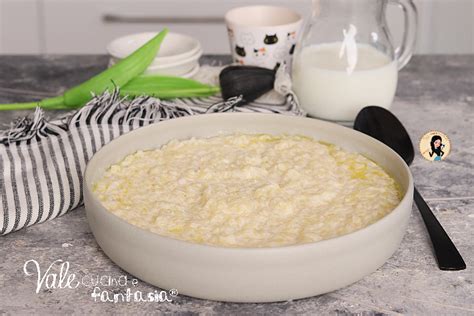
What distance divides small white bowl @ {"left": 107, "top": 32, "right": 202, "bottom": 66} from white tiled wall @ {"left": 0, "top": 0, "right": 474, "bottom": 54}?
0.92 m

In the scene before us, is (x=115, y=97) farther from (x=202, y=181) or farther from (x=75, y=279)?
(x=75, y=279)

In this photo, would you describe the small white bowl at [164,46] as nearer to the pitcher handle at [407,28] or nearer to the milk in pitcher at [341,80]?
the milk in pitcher at [341,80]

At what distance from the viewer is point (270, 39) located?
1.60 m

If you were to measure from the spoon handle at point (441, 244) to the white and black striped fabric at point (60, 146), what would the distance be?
0.43 metres

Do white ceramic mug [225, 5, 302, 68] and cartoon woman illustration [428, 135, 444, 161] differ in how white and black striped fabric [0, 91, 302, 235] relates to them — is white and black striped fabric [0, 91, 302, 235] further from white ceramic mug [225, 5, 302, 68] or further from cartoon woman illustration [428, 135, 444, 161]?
cartoon woman illustration [428, 135, 444, 161]

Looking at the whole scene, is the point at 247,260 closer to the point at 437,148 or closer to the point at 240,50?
the point at 437,148

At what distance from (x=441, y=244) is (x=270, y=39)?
704mm

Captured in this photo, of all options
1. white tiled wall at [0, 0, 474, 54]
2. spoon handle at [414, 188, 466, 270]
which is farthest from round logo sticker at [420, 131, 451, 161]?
white tiled wall at [0, 0, 474, 54]

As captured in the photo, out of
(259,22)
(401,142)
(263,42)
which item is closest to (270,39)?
(263,42)

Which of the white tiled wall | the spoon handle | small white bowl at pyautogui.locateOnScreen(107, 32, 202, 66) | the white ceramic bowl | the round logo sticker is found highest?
Answer: the white ceramic bowl

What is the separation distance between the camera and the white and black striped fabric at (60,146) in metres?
1.12

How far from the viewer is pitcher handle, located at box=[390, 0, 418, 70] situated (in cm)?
152

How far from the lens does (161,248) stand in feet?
2.89

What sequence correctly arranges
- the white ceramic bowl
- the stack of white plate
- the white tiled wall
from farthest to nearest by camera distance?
the white tiled wall
the stack of white plate
the white ceramic bowl
